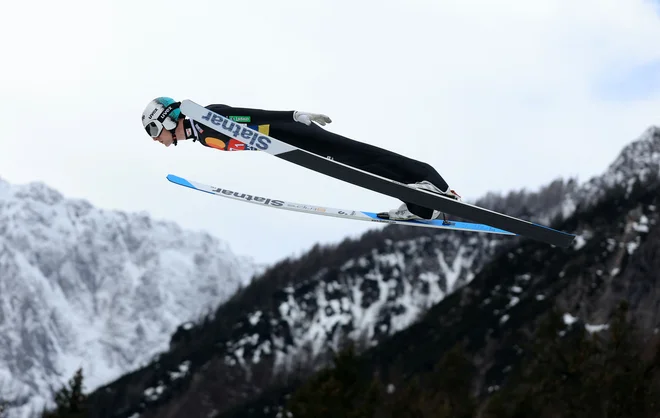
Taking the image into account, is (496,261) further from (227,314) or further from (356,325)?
(227,314)

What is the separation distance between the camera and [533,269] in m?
135

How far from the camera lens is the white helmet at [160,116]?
11711 millimetres

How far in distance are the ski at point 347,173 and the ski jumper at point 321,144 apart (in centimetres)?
31

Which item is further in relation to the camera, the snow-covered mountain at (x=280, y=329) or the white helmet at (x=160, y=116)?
the snow-covered mountain at (x=280, y=329)

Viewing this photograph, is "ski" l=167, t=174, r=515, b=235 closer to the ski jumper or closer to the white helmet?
the ski jumper

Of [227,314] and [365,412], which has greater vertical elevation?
[365,412]

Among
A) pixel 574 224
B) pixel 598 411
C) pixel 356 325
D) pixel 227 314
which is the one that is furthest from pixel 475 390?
pixel 227 314

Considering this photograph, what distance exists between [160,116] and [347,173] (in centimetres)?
263

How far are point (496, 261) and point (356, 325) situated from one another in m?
47.1

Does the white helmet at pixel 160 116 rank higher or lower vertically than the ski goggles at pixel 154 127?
higher

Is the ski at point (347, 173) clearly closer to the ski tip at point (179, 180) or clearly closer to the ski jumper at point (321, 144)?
the ski jumper at point (321, 144)

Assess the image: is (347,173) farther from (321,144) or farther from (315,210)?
(315,210)

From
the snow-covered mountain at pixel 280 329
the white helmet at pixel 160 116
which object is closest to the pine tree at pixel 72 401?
the white helmet at pixel 160 116

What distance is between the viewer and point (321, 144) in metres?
11.6
